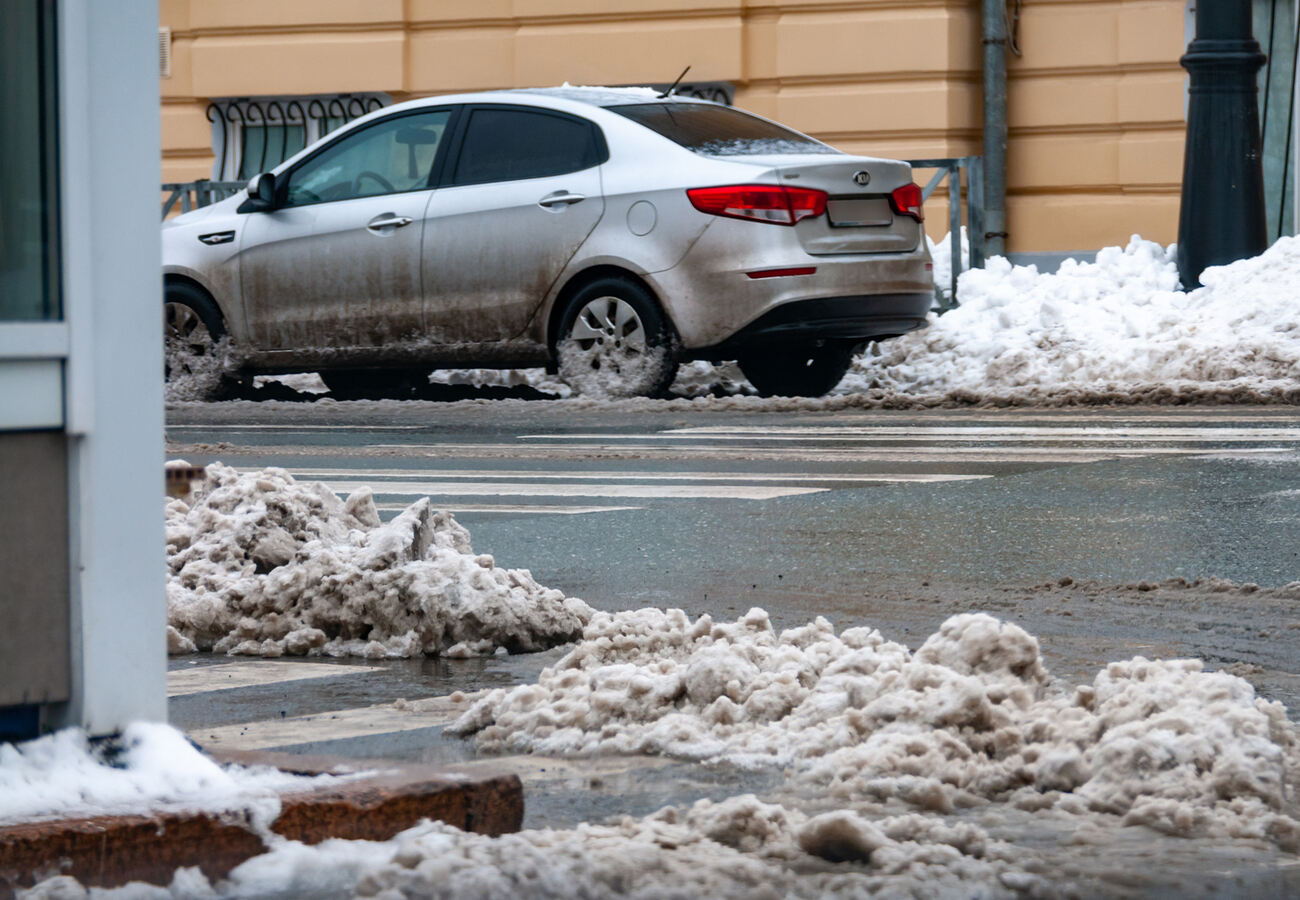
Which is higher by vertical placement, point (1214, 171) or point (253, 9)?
point (253, 9)

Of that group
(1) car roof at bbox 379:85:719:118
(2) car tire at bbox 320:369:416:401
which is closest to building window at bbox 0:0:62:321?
(1) car roof at bbox 379:85:719:118

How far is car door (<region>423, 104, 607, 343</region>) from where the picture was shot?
38.0ft

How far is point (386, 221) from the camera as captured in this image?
1207cm

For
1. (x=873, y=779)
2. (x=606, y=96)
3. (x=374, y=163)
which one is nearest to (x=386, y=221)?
(x=374, y=163)

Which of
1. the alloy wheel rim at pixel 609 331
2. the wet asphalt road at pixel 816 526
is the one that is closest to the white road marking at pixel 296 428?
the wet asphalt road at pixel 816 526

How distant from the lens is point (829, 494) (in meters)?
7.39

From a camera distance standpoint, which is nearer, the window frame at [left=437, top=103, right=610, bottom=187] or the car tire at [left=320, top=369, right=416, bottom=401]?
the window frame at [left=437, top=103, right=610, bottom=187]

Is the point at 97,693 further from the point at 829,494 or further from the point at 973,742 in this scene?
the point at 829,494

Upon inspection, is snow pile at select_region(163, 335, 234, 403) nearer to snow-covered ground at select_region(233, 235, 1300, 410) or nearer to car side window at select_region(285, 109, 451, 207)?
car side window at select_region(285, 109, 451, 207)

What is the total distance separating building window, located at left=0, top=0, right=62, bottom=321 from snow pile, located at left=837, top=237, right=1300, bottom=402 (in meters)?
8.95

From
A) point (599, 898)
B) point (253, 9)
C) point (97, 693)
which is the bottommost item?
point (599, 898)

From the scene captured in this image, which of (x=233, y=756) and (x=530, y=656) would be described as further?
(x=530, y=656)

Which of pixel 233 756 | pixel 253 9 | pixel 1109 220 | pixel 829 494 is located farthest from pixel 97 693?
pixel 253 9

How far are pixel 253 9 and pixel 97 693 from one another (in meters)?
15.9
